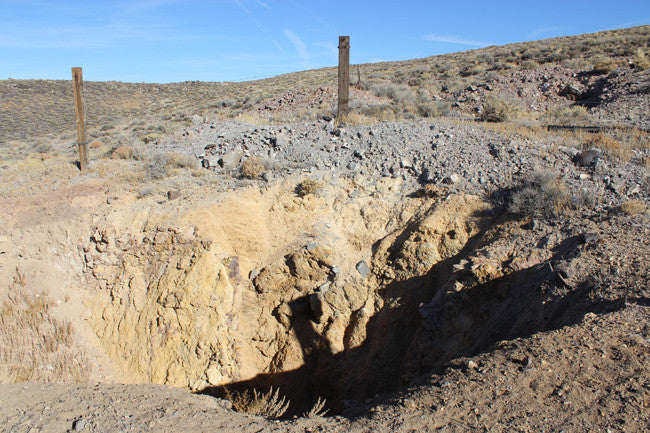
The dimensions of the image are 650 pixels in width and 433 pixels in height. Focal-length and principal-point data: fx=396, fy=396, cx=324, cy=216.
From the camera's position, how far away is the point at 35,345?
629 cm

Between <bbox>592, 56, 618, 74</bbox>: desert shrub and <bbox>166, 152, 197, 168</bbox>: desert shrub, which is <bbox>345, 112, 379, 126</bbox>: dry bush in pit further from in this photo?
<bbox>592, 56, 618, 74</bbox>: desert shrub

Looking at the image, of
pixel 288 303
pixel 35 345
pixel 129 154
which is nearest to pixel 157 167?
pixel 129 154

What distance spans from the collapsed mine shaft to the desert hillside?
32 millimetres

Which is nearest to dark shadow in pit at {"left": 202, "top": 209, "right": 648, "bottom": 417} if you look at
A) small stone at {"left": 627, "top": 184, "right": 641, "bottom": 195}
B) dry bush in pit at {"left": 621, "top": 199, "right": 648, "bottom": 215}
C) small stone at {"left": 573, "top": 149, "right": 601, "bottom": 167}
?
dry bush in pit at {"left": 621, "top": 199, "right": 648, "bottom": 215}

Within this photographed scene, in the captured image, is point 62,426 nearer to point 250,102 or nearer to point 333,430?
point 333,430

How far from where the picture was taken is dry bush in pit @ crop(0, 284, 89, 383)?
6.13m

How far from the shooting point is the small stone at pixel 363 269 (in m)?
6.75

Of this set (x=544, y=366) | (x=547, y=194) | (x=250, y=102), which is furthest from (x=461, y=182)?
(x=250, y=102)

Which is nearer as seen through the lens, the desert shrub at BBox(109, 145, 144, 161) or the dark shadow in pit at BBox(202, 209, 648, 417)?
the dark shadow in pit at BBox(202, 209, 648, 417)

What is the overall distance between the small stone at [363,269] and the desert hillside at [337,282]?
79 mm

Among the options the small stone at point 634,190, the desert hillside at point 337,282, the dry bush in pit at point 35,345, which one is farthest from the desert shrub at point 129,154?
the small stone at point 634,190

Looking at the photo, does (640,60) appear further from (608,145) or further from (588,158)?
(588,158)

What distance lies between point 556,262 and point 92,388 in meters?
5.72

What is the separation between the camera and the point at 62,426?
12.0 ft
